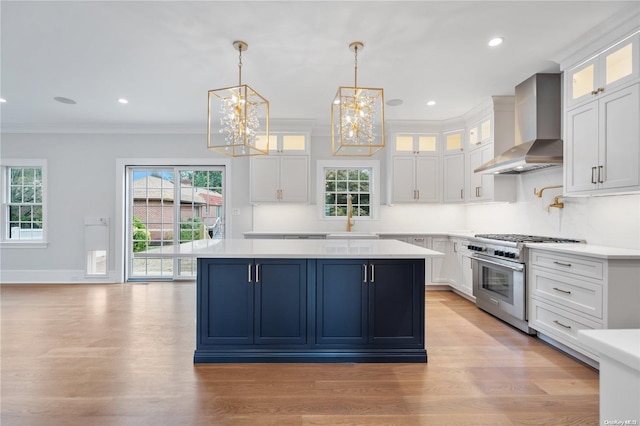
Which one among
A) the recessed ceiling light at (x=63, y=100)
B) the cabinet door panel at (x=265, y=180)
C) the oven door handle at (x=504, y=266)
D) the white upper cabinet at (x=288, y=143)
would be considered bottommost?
the oven door handle at (x=504, y=266)

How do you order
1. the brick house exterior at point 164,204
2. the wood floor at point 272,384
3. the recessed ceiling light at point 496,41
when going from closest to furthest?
the wood floor at point 272,384, the recessed ceiling light at point 496,41, the brick house exterior at point 164,204

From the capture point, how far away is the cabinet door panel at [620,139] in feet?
7.99

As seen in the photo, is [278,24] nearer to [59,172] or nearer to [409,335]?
[409,335]

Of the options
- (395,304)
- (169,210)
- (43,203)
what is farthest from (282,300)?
(43,203)

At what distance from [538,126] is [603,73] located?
2.91ft

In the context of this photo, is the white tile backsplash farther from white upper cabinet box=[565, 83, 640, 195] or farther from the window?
the window

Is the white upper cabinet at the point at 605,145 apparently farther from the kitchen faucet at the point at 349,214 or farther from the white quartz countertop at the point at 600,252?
the kitchen faucet at the point at 349,214

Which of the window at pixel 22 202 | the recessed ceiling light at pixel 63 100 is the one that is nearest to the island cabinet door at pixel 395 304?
the recessed ceiling light at pixel 63 100

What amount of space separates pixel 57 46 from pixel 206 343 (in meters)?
3.11

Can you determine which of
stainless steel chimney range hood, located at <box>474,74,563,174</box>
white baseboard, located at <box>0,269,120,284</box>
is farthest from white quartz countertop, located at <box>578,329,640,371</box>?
white baseboard, located at <box>0,269,120,284</box>

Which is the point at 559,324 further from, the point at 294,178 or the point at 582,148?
the point at 294,178

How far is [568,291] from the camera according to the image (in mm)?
2725

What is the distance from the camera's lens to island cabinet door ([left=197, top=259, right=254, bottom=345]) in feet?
8.56

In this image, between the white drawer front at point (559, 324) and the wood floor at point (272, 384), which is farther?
the white drawer front at point (559, 324)
